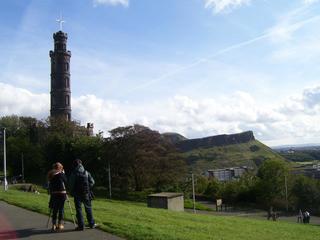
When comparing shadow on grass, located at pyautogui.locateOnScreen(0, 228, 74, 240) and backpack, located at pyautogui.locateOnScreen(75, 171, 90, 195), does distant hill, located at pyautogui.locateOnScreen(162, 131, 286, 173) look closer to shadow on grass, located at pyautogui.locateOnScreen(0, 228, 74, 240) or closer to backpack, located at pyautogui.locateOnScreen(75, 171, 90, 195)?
shadow on grass, located at pyautogui.locateOnScreen(0, 228, 74, 240)

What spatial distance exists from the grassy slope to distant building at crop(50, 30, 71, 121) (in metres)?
67.2

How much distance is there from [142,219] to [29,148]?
7554 cm

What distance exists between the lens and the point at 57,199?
12.7 m

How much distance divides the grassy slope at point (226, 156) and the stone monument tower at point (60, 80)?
2645 inches

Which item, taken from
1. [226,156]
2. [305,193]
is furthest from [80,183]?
[226,156]

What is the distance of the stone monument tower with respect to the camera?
102812mm

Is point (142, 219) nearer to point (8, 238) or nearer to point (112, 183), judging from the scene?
point (8, 238)

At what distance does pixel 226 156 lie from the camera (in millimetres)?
184000

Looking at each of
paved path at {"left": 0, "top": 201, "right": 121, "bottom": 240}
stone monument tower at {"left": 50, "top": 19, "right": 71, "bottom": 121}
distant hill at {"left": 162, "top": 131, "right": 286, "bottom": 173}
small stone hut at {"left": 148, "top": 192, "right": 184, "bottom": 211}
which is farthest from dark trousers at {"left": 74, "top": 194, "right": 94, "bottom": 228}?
distant hill at {"left": 162, "top": 131, "right": 286, "bottom": 173}

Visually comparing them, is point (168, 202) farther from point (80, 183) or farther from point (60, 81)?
point (60, 81)

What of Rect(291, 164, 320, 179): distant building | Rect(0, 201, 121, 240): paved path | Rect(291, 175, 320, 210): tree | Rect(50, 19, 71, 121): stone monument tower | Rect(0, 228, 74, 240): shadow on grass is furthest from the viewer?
Rect(50, 19, 71, 121): stone monument tower

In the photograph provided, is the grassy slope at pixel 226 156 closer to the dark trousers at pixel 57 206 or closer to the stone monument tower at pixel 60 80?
the stone monument tower at pixel 60 80

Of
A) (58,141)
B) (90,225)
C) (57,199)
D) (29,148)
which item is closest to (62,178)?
(57,199)

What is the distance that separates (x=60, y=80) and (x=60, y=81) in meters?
0.22
